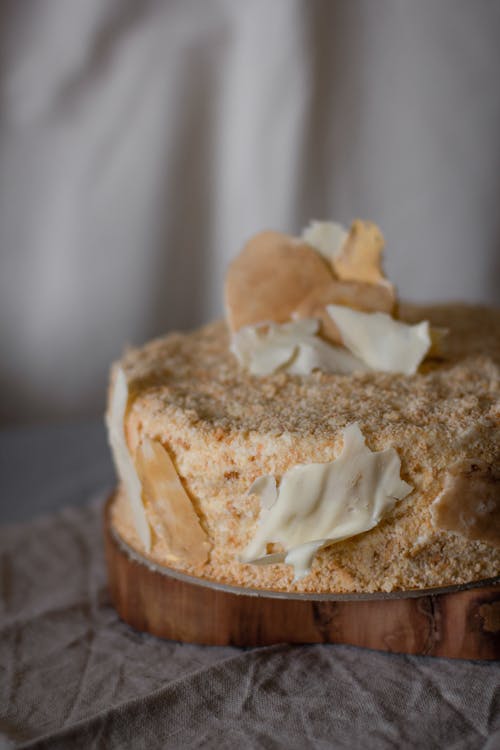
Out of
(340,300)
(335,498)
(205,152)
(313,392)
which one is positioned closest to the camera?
(335,498)

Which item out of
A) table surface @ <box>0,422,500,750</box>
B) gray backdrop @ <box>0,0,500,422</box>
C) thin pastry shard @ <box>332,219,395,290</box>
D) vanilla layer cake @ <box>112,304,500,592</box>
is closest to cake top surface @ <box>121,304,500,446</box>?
vanilla layer cake @ <box>112,304,500,592</box>

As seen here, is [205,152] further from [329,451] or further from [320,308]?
[329,451]

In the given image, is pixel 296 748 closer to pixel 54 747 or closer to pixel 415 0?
pixel 54 747

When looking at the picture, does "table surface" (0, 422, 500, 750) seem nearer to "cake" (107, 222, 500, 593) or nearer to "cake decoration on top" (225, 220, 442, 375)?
"cake" (107, 222, 500, 593)

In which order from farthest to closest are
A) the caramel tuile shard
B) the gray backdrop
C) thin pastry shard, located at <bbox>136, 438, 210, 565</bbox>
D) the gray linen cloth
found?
the gray backdrop < the caramel tuile shard < thin pastry shard, located at <bbox>136, 438, 210, 565</bbox> < the gray linen cloth

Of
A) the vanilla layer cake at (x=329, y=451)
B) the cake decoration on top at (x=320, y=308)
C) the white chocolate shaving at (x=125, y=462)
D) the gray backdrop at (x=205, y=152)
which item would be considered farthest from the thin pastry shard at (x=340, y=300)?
the gray backdrop at (x=205, y=152)

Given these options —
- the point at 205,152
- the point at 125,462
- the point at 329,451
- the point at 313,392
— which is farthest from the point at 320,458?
the point at 205,152
